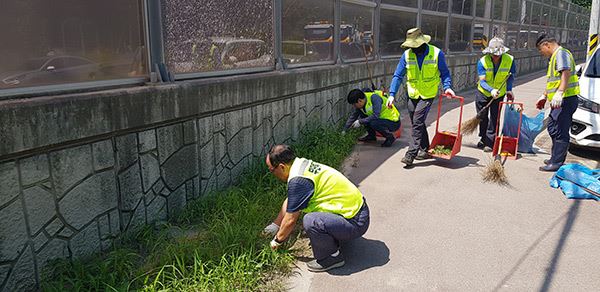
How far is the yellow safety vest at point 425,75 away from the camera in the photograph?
581 centimetres

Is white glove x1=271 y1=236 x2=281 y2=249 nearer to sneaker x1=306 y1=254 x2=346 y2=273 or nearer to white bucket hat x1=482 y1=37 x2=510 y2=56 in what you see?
sneaker x1=306 y1=254 x2=346 y2=273

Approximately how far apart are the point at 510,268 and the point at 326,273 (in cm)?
138

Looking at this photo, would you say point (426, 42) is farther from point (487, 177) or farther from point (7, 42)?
point (7, 42)

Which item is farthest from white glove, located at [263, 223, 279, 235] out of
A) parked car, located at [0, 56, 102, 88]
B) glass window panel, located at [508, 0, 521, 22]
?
glass window panel, located at [508, 0, 521, 22]

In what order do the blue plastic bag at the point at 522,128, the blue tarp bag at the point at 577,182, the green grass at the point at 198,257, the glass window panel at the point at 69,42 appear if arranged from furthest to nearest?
the blue plastic bag at the point at 522,128 < the blue tarp bag at the point at 577,182 < the green grass at the point at 198,257 < the glass window panel at the point at 69,42

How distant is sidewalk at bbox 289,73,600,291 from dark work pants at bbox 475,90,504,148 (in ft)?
2.67

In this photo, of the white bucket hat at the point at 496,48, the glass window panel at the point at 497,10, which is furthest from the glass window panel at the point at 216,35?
the glass window panel at the point at 497,10

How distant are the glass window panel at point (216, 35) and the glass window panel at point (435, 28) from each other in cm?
645

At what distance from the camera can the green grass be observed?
299 cm

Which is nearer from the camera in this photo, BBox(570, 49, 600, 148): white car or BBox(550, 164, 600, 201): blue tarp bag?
BBox(550, 164, 600, 201): blue tarp bag

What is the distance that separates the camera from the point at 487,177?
17.9 ft

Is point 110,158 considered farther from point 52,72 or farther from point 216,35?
point 216,35

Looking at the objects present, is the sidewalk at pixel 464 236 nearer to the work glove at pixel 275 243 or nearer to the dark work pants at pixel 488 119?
the work glove at pixel 275 243

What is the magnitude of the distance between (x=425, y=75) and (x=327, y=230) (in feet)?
10.7
